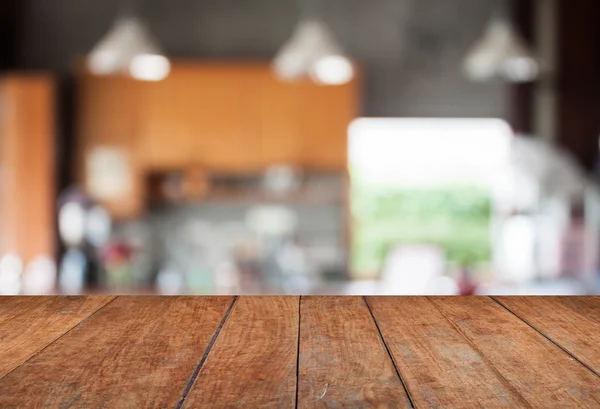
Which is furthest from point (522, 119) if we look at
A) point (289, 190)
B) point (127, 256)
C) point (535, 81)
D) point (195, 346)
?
point (195, 346)

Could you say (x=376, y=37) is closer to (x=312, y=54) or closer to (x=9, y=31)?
(x=312, y=54)

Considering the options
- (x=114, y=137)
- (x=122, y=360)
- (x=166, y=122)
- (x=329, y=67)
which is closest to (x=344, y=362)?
(x=122, y=360)

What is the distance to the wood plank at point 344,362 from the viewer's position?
880 mm

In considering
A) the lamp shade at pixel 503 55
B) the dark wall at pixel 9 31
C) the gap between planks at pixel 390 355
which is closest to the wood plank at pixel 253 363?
the gap between planks at pixel 390 355

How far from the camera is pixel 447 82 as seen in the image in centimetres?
634

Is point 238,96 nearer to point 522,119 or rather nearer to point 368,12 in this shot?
point 368,12

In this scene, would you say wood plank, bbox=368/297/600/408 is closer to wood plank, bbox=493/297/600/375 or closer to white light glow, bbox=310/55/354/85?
wood plank, bbox=493/297/600/375

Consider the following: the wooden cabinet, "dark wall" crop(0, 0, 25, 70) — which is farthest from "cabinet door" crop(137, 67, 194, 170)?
"dark wall" crop(0, 0, 25, 70)

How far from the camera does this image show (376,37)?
6.31m

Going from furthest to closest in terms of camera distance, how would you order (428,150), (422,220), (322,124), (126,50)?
(422,220), (428,150), (322,124), (126,50)

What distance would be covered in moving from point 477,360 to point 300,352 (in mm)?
240

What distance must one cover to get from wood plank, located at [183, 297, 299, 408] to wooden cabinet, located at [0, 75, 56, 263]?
188 inches

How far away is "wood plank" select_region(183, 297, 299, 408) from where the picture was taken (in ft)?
2.89

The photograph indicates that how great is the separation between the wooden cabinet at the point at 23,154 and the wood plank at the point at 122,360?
467cm
